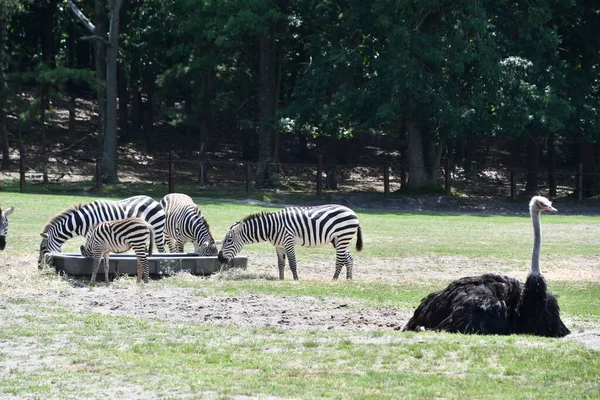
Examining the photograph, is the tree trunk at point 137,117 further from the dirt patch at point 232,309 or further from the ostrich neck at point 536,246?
the ostrich neck at point 536,246

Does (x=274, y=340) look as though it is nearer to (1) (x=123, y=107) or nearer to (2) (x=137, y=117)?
(1) (x=123, y=107)

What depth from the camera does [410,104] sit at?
41750 millimetres

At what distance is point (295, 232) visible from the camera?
19.4m

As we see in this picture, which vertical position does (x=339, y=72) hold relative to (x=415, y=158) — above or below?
above

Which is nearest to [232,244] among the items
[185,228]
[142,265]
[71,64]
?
[185,228]

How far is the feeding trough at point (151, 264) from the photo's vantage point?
56.6 feet

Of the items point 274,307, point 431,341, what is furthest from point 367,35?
point 431,341

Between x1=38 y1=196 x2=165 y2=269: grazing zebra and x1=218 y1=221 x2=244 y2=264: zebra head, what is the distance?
1703 mm

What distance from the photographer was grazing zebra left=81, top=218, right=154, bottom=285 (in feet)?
54.9

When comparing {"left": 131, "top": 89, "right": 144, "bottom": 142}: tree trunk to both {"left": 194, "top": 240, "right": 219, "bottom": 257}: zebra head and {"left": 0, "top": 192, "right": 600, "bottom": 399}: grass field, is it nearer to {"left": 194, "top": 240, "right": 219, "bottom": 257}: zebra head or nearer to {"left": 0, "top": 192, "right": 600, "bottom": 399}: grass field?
{"left": 0, "top": 192, "right": 600, "bottom": 399}: grass field

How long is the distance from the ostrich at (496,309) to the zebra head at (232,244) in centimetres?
767

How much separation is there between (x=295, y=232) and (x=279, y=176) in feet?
87.5

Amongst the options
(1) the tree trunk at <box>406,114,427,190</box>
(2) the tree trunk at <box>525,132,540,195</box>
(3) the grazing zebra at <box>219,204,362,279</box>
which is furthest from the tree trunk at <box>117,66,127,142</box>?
(3) the grazing zebra at <box>219,204,362,279</box>

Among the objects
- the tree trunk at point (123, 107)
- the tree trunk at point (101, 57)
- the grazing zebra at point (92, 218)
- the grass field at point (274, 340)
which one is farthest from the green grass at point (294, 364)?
the tree trunk at point (123, 107)
